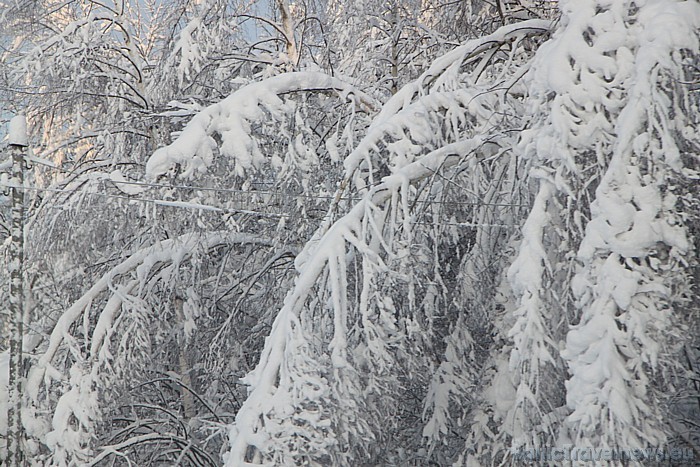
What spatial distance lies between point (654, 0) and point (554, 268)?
1280 millimetres

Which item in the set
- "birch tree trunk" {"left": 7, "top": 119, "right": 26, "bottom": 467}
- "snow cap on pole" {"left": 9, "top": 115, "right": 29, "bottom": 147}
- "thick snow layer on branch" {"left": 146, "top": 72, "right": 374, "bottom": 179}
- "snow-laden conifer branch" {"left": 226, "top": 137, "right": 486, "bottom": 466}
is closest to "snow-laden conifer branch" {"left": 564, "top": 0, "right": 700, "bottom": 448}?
"snow-laden conifer branch" {"left": 226, "top": 137, "right": 486, "bottom": 466}

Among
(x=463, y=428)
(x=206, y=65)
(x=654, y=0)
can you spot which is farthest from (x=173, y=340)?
(x=654, y=0)

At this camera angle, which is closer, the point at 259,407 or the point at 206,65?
A: the point at 259,407

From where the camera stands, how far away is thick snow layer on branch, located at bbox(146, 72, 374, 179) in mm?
5148

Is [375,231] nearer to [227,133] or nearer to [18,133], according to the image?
[227,133]

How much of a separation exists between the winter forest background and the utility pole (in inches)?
6.3

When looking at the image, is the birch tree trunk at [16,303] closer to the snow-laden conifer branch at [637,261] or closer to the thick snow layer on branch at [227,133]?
the thick snow layer on branch at [227,133]

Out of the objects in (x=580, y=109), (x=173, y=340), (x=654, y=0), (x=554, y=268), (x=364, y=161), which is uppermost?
(x=654, y=0)

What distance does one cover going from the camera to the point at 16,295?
5.73 metres

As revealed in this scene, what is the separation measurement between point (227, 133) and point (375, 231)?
1485 mm

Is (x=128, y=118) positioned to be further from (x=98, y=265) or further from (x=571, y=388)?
(x=571, y=388)

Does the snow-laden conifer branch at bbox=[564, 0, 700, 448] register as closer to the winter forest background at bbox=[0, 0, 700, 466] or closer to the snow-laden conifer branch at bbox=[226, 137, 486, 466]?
the winter forest background at bbox=[0, 0, 700, 466]

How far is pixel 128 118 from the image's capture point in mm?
8039

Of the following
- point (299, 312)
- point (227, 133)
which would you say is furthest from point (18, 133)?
point (299, 312)
